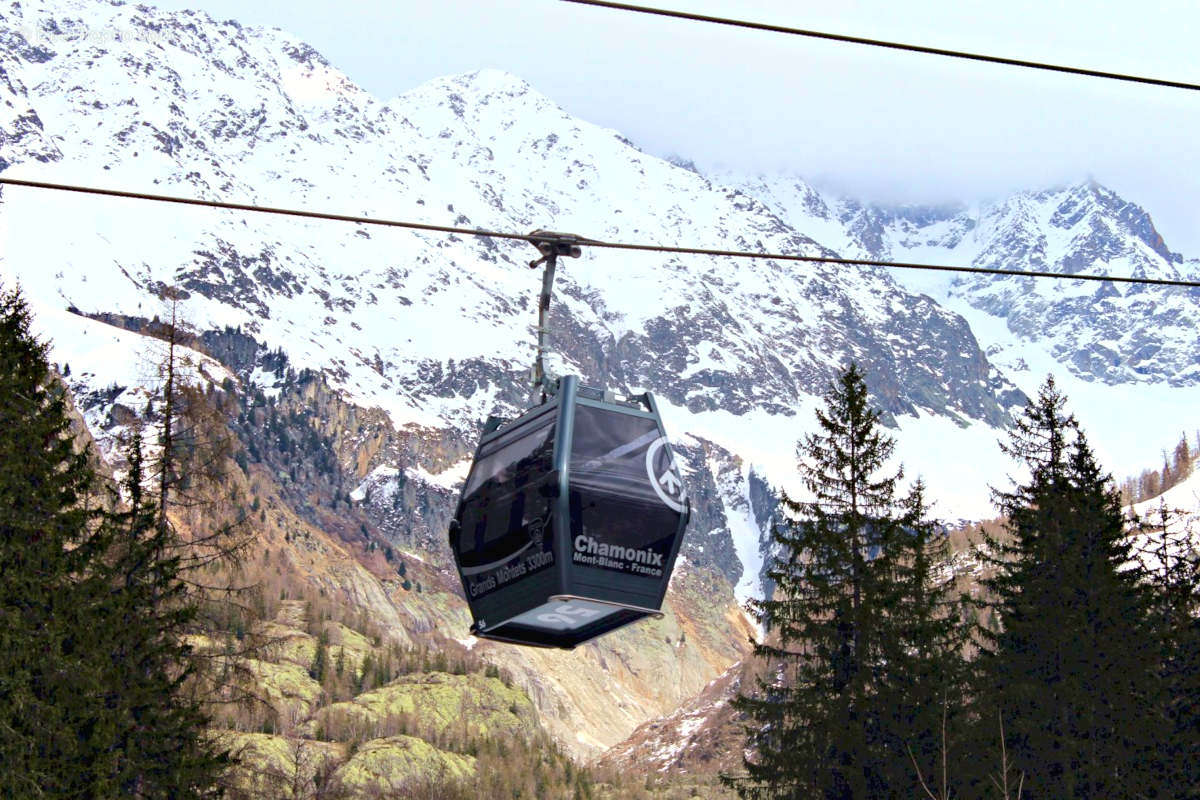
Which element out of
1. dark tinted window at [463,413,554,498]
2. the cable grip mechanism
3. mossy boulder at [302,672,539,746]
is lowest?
dark tinted window at [463,413,554,498]

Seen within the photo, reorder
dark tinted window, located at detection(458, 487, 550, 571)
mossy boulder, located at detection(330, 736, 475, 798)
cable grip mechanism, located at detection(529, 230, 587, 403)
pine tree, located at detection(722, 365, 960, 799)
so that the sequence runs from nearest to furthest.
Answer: cable grip mechanism, located at detection(529, 230, 587, 403) < dark tinted window, located at detection(458, 487, 550, 571) < pine tree, located at detection(722, 365, 960, 799) < mossy boulder, located at detection(330, 736, 475, 798)

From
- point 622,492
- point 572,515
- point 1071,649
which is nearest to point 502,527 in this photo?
point 572,515

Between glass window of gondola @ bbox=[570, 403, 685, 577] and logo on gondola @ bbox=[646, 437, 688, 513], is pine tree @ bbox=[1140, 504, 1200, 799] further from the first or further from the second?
glass window of gondola @ bbox=[570, 403, 685, 577]

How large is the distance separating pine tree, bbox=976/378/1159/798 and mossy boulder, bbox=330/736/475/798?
420ft

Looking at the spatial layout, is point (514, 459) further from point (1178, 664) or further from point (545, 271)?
point (1178, 664)

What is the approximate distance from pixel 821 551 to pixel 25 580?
656 inches

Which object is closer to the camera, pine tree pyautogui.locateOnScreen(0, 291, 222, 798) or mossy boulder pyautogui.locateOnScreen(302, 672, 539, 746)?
pine tree pyautogui.locateOnScreen(0, 291, 222, 798)

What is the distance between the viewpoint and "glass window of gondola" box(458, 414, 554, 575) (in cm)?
2053

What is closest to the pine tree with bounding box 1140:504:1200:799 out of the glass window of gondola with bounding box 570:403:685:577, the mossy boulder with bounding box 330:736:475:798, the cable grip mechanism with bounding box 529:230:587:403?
the glass window of gondola with bounding box 570:403:685:577

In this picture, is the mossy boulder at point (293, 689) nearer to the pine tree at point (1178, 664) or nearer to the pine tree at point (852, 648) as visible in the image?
the pine tree at point (852, 648)

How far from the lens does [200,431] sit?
32781 millimetres

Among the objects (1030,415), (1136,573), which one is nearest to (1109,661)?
(1136,573)

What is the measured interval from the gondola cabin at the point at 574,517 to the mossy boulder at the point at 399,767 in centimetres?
14221

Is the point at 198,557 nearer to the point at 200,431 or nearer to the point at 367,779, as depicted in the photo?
the point at 200,431
